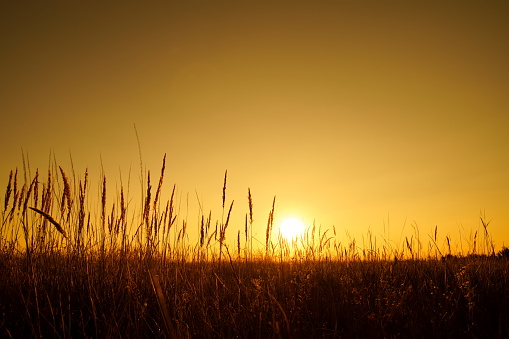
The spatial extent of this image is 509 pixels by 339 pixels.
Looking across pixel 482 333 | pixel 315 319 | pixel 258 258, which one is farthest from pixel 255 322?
pixel 258 258

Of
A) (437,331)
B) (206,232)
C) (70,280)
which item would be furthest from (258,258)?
(437,331)

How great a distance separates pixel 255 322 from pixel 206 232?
2.09m

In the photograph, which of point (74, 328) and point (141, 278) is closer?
point (74, 328)

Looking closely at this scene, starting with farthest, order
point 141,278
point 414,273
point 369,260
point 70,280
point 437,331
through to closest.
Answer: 1. point 369,260
2. point 414,273
3. point 141,278
4. point 70,280
5. point 437,331

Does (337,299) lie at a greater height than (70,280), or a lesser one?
lesser

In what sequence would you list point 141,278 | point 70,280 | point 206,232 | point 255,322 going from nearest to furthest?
point 255,322
point 70,280
point 141,278
point 206,232

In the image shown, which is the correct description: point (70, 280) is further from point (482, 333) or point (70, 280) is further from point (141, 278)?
point (482, 333)

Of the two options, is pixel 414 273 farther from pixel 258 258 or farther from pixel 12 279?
pixel 12 279

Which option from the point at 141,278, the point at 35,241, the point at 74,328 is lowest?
the point at 74,328

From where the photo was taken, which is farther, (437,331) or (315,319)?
(315,319)

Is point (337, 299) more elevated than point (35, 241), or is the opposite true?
point (35, 241)

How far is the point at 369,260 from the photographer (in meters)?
5.12

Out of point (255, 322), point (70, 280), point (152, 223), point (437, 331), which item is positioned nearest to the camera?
point (437, 331)

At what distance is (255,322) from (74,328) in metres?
1.26
